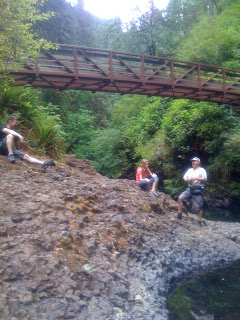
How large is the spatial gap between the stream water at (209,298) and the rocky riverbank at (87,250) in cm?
21

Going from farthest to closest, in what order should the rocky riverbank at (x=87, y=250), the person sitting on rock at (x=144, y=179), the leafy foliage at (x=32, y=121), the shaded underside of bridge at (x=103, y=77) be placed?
the shaded underside of bridge at (x=103, y=77) < the person sitting on rock at (x=144, y=179) < the leafy foliage at (x=32, y=121) < the rocky riverbank at (x=87, y=250)

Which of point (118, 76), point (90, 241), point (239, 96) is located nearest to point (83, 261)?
point (90, 241)

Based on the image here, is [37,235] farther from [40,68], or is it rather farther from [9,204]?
[40,68]

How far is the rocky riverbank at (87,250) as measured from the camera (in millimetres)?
4020

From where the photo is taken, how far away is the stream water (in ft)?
16.0

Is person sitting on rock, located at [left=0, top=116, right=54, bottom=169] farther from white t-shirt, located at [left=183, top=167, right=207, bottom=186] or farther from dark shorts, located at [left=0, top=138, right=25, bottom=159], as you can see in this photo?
white t-shirt, located at [left=183, top=167, right=207, bottom=186]

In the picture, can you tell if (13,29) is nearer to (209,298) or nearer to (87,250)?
(87,250)

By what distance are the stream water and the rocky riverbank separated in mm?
211

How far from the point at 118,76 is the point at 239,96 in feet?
21.8

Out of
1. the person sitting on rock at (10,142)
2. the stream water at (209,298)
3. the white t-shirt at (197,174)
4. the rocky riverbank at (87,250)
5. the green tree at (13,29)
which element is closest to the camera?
the rocky riverbank at (87,250)

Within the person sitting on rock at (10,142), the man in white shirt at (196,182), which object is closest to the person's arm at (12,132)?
the person sitting on rock at (10,142)

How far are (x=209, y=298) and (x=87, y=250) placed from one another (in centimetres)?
212

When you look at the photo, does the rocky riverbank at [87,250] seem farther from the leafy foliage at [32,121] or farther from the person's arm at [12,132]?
the leafy foliage at [32,121]

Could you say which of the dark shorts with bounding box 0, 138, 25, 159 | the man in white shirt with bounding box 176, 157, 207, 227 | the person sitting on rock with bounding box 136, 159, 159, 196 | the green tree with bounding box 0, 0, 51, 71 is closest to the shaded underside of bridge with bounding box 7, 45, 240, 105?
the green tree with bounding box 0, 0, 51, 71
